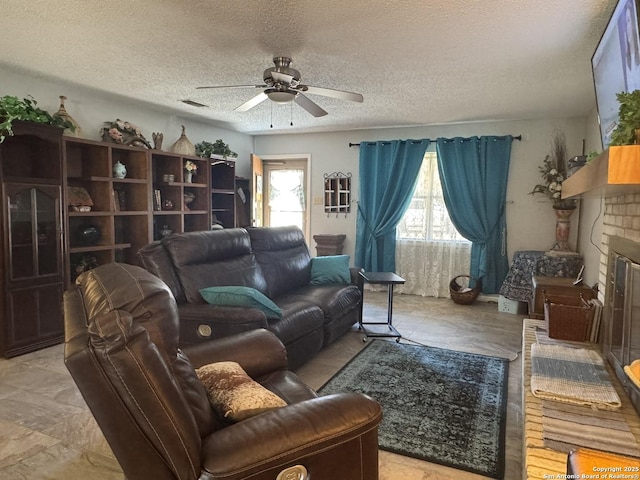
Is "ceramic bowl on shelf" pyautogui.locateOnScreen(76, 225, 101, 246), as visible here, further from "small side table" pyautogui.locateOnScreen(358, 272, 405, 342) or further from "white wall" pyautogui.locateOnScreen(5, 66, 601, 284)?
"small side table" pyautogui.locateOnScreen(358, 272, 405, 342)

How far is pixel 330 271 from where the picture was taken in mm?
4125

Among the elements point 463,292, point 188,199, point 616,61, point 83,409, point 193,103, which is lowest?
point 83,409

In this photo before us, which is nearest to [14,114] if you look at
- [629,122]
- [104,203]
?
[104,203]

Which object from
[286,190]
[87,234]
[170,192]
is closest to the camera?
[87,234]

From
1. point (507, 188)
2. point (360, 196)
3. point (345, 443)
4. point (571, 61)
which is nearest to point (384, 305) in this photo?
point (360, 196)

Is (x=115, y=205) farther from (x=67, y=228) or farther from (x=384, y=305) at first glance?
(x=384, y=305)

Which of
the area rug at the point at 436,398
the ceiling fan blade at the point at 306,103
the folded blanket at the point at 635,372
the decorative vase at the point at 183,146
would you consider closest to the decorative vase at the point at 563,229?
the area rug at the point at 436,398

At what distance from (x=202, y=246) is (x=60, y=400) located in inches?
52.8

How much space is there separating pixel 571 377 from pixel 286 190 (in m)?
5.17

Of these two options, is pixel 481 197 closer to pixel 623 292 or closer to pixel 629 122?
pixel 623 292

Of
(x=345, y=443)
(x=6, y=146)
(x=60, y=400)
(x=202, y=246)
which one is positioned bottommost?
(x=60, y=400)

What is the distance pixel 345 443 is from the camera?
4.16 ft

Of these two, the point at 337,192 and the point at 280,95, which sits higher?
the point at 280,95

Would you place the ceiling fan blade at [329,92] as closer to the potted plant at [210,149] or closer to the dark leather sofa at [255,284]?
the dark leather sofa at [255,284]
